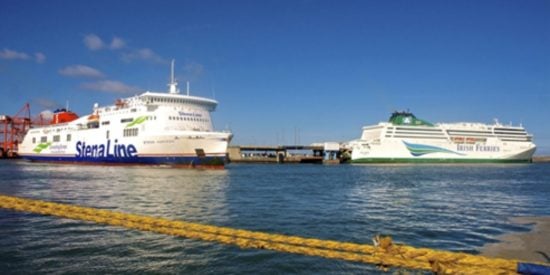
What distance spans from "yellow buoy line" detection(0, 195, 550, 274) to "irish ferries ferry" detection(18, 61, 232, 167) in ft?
133

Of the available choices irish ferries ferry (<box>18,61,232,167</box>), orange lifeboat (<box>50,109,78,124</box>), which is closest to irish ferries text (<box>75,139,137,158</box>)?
irish ferries ferry (<box>18,61,232,167</box>)

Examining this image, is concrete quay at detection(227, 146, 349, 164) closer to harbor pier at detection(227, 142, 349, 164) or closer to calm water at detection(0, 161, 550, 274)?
harbor pier at detection(227, 142, 349, 164)

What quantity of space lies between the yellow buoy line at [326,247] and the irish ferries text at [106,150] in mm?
45959

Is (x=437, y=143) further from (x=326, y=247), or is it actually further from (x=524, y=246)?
(x=326, y=247)

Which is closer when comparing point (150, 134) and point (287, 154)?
point (150, 134)

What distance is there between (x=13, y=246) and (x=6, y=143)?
116477 mm

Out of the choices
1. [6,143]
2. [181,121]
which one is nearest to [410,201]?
[181,121]

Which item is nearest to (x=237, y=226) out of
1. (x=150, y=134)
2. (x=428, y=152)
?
(x=150, y=134)

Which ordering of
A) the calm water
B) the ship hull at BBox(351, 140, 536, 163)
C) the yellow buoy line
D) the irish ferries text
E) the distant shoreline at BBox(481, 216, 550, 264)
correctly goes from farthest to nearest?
the ship hull at BBox(351, 140, 536, 163) → the irish ferries text → the distant shoreline at BBox(481, 216, 550, 264) → the calm water → the yellow buoy line

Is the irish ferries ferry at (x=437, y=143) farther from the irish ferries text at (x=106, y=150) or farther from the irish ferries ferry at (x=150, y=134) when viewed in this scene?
the irish ferries text at (x=106, y=150)

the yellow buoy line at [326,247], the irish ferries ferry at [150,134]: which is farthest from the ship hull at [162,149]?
the yellow buoy line at [326,247]

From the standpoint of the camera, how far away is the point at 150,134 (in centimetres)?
4612

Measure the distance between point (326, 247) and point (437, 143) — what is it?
9201 cm

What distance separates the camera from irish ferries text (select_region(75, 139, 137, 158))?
4836 cm
